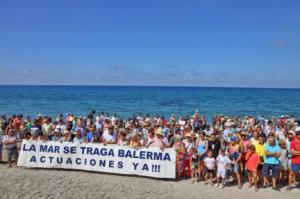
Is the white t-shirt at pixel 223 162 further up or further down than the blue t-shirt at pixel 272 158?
further down

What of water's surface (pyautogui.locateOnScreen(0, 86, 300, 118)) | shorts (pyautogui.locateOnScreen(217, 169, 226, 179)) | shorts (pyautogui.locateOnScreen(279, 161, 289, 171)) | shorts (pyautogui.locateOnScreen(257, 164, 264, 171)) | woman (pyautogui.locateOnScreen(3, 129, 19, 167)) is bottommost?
water's surface (pyautogui.locateOnScreen(0, 86, 300, 118))

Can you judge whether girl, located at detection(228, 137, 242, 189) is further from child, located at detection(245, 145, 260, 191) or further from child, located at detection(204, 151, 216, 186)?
child, located at detection(204, 151, 216, 186)

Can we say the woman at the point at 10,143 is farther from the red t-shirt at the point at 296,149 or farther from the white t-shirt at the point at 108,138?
the red t-shirt at the point at 296,149

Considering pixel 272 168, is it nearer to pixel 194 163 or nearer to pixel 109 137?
pixel 194 163

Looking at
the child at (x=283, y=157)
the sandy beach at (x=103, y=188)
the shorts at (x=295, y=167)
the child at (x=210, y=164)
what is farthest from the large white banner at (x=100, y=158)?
the shorts at (x=295, y=167)

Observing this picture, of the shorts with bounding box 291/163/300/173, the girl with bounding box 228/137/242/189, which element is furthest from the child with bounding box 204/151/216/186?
the shorts with bounding box 291/163/300/173

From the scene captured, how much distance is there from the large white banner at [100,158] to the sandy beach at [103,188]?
29 cm

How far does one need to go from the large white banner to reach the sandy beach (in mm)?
293

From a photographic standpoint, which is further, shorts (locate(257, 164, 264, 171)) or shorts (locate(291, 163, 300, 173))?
shorts (locate(257, 164, 264, 171))

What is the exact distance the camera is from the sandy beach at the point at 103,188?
7.49m

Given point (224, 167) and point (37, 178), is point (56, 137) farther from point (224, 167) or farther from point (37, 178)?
point (224, 167)

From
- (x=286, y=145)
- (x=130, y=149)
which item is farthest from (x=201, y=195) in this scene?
(x=286, y=145)

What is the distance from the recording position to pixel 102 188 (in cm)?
791

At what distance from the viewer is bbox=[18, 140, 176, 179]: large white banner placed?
345 inches
